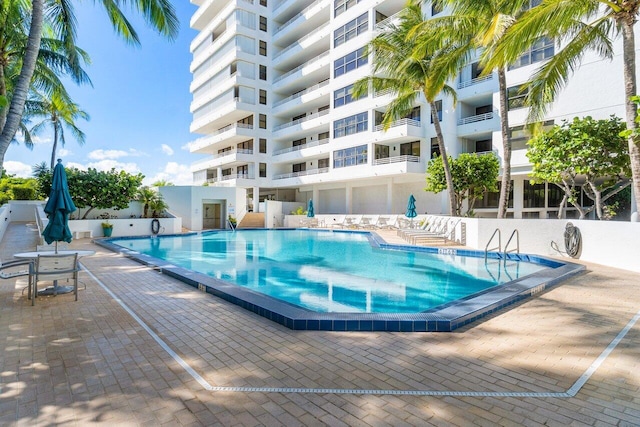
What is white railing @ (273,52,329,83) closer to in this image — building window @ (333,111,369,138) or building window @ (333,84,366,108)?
building window @ (333,84,366,108)

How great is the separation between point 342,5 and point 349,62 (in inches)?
202

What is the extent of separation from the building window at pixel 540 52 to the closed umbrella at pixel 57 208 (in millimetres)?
20588

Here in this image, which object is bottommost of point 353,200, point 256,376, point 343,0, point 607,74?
point 256,376

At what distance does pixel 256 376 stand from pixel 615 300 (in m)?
6.28

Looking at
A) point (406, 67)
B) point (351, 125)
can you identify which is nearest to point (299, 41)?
point (351, 125)

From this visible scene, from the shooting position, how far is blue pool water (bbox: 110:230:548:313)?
730cm

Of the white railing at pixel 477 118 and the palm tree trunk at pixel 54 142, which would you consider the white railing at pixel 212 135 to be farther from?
the white railing at pixel 477 118

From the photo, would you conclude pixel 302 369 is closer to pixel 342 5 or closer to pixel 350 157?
pixel 350 157

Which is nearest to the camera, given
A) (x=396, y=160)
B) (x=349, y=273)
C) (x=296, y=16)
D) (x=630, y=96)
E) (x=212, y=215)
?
(x=630, y=96)

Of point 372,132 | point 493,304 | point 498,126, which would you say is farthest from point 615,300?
point 372,132

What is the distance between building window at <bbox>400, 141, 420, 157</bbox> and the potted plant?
776 inches

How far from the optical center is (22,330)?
15.0 ft

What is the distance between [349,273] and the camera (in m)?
9.98

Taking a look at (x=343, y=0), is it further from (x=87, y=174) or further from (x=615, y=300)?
(x=615, y=300)
